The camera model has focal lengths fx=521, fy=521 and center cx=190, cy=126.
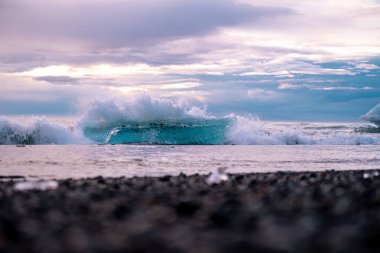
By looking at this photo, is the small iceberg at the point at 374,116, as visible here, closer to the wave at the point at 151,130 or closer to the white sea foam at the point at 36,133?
the wave at the point at 151,130

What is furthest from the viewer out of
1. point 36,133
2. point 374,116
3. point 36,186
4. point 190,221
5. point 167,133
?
point 374,116

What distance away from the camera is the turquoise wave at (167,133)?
128ft

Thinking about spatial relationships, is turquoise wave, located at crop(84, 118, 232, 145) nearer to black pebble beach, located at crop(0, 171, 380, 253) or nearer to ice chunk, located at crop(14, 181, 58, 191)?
ice chunk, located at crop(14, 181, 58, 191)

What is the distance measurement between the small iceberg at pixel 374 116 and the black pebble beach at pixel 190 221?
56.4m

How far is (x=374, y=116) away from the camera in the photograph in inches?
2450

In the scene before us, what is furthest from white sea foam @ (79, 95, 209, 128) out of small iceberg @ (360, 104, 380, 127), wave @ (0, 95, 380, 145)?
small iceberg @ (360, 104, 380, 127)

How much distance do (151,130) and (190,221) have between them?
3487cm

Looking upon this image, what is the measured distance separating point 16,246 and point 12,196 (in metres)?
4.70

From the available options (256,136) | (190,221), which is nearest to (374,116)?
(256,136)

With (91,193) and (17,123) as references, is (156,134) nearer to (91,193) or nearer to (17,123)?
(17,123)

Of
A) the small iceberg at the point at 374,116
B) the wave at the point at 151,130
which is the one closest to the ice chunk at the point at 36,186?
the wave at the point at 151,130

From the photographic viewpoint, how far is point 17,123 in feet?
122

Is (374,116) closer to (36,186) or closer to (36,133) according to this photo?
(36,133)

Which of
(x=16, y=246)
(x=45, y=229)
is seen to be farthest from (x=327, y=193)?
(x=16, y=246)
